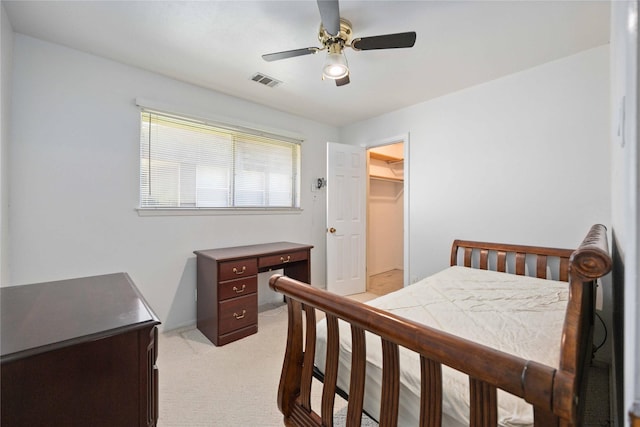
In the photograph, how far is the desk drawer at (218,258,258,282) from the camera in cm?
252

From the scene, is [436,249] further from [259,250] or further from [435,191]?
[259,250]

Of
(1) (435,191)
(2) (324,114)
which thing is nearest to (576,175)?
(1) (435,191)

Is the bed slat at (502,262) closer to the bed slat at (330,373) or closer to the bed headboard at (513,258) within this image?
the bed headboard at (513,258)

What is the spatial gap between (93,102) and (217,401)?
103 inches

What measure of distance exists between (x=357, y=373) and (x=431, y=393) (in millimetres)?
292

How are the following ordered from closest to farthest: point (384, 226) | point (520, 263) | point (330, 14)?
point (330, 14) < point (520, 263) < point (384, 226)

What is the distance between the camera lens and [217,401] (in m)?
1.78

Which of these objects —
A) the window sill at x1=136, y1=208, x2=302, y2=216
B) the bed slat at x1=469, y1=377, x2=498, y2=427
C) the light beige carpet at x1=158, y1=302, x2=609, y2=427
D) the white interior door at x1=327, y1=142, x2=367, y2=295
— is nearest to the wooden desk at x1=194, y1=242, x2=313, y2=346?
the light beige carpet at x1=158, y1=302, x2=609, y2=427

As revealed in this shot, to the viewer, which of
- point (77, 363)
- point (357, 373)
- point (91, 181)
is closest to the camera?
point (77, 363)

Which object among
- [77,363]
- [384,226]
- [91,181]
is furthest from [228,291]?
[384,226]

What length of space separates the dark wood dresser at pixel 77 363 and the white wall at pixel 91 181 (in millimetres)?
1297

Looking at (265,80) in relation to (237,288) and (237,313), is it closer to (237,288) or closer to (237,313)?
(237,288)

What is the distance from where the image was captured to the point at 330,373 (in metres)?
1.11

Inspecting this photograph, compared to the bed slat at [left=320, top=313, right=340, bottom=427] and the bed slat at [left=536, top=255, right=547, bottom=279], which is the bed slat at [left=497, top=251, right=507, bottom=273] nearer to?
the bed slat at [left=536, top=255, right=547, bottom=279]
